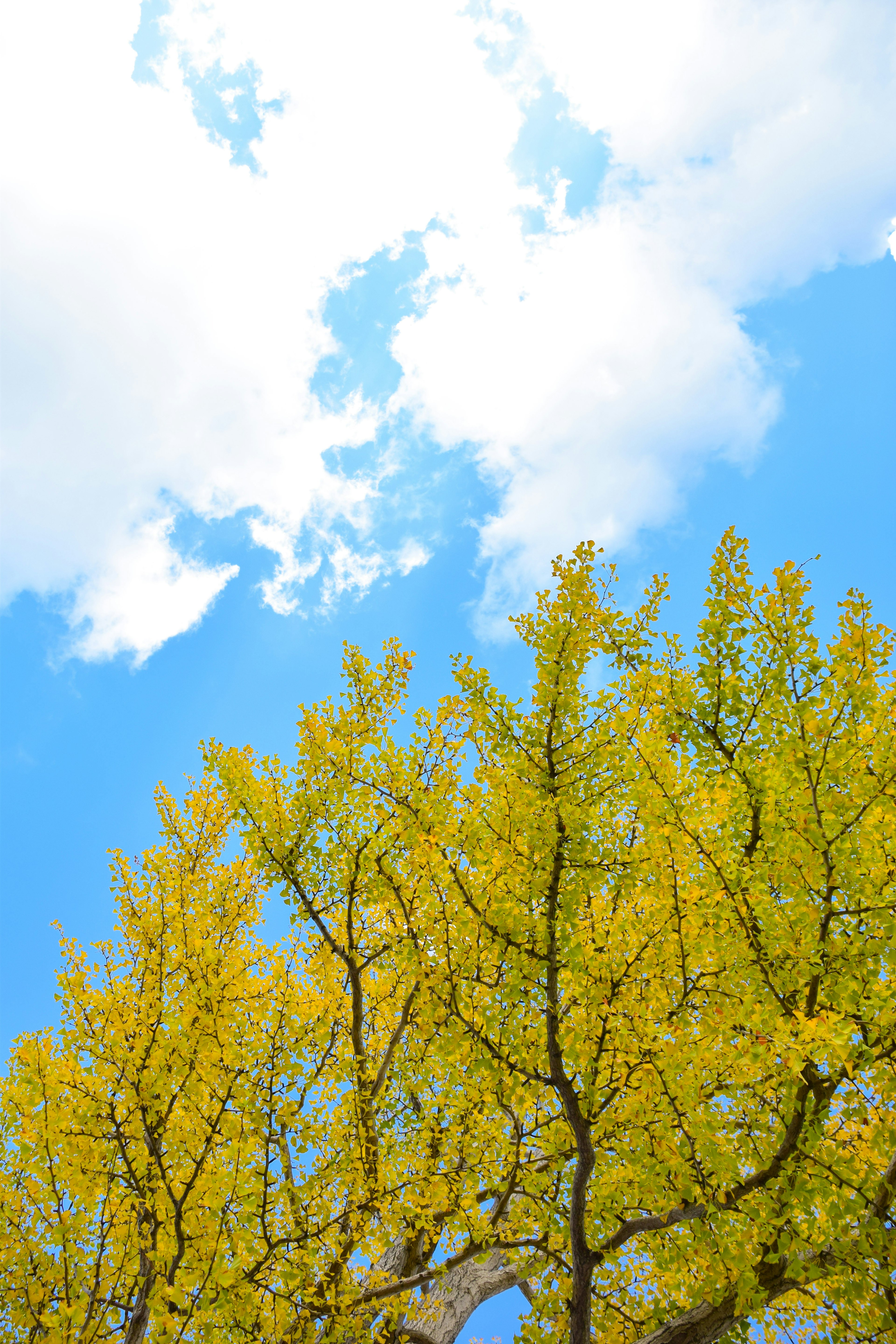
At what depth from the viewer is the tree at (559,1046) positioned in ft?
14.0

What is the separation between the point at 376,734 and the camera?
6852mm

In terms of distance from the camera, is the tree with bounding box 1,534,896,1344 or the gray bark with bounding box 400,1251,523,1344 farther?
the gray bark with bounding box 400,1251,523,1344

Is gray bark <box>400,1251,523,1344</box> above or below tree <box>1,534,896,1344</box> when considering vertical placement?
below

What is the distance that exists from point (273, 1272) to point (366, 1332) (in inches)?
53.4

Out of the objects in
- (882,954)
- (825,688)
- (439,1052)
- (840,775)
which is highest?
(825,688)

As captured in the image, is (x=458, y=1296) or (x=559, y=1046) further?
(x=458, y=1296)

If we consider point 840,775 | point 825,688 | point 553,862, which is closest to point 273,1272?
point 553,862

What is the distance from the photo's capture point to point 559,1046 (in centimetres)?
448

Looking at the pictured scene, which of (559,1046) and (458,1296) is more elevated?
(559,1046)

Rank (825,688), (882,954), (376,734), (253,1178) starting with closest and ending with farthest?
1. (882,954)
2. (825,688)
3. (253,1178)
4. (376,734)

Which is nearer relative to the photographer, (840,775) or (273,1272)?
(840,775)

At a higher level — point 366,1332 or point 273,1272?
point 273,1272

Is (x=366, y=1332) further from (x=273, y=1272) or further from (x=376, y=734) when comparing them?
(x=376, y=734)

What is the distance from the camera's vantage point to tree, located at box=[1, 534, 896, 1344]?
427cm
